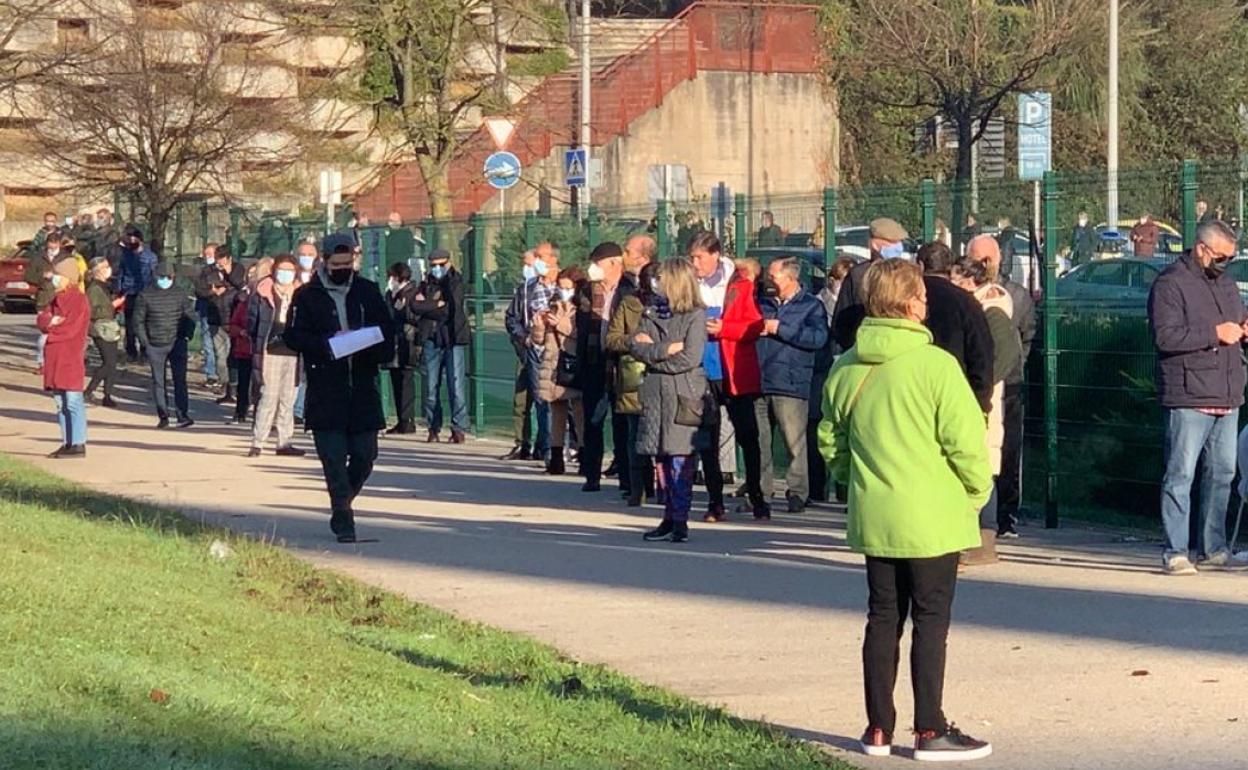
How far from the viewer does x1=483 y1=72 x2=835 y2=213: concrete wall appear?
38.3 metres

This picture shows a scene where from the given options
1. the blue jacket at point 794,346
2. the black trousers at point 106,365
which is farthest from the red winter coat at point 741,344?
the black trousers at point 106,365

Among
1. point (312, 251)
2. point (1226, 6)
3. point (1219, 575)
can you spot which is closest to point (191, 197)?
point (312, 251)

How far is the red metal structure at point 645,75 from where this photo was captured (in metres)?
36.6

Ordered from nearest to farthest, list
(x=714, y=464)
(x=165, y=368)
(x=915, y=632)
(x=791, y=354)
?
1. (x=915, y=632)
2. (x=714, y=464)
3. (x=791, y=354)
4. (x=165, y=368)

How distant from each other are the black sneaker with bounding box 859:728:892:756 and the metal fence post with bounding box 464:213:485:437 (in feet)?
48.3

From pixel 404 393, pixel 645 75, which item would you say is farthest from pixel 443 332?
pixel 645 75

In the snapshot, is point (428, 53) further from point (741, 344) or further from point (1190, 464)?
point (1190, 464)

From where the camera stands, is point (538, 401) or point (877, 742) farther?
point (538, 401)

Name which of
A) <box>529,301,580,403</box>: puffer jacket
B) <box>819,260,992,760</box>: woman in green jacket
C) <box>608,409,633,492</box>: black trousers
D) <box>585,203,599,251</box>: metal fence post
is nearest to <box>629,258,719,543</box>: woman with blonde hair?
<box>608,409,633,492</box>: black trousers

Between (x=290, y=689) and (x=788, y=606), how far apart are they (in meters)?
3.71

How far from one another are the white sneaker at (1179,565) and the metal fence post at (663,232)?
283 inches

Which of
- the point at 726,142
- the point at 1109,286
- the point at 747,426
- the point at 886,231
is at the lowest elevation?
the point at 747,426

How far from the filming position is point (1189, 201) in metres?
12.7

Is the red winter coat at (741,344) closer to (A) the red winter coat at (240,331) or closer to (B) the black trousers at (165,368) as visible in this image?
(A) the red winter coat at (240,331)
